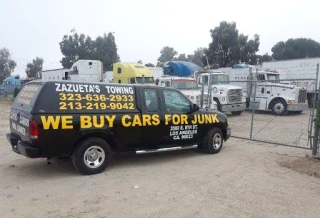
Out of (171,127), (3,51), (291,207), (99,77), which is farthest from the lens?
(3,51)

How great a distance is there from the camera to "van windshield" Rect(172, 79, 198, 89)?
1648 cm

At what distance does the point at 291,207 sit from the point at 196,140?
3302 millimetres

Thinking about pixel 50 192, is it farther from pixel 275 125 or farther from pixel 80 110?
pixel 275 125

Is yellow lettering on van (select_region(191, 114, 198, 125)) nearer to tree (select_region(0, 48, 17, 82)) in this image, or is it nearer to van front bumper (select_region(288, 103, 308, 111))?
van front bumper (select_region(288, 103, 308, 111))

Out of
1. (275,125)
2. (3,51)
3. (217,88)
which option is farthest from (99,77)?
(3,51)

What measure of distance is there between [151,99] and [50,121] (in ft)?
7.54

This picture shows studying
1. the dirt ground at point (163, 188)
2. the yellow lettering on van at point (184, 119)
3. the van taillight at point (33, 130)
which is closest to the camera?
the dirt ground at point (163, 188)

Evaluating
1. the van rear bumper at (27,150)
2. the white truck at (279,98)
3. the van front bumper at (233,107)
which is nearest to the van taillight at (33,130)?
the van rear bumper at (27,150)

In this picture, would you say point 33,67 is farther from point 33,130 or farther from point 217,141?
point 33,130

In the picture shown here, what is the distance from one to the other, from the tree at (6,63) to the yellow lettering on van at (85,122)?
8088 cm

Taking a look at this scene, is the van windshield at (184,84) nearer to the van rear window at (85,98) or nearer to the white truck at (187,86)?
the white truck at (187,86)

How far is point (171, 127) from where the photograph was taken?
277 inches

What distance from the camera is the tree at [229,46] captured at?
4178 cm

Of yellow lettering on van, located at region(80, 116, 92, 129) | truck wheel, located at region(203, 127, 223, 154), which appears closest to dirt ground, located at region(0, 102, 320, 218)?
truck wheel, located at region(203, 127, 223, 154)
